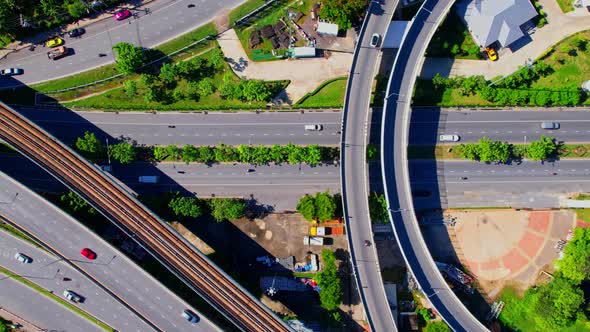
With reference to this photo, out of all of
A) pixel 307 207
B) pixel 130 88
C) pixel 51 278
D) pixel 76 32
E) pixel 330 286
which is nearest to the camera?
pixel 330 286

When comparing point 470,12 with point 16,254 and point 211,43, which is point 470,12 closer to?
point 211,43

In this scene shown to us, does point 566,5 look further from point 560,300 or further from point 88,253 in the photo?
point 88,253

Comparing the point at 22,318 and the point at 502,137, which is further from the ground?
the point at 502,137

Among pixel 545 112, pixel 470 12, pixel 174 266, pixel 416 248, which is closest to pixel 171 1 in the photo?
pixel 174 266

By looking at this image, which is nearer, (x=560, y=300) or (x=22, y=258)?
(x=560, y=300)

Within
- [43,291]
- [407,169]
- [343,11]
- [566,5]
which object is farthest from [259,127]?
[566,5]

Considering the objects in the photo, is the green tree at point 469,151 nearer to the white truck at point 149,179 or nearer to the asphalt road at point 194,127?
the asphalt road at point 194,127

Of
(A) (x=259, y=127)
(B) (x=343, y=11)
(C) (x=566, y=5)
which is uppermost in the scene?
(B) (x=343, y=11)
